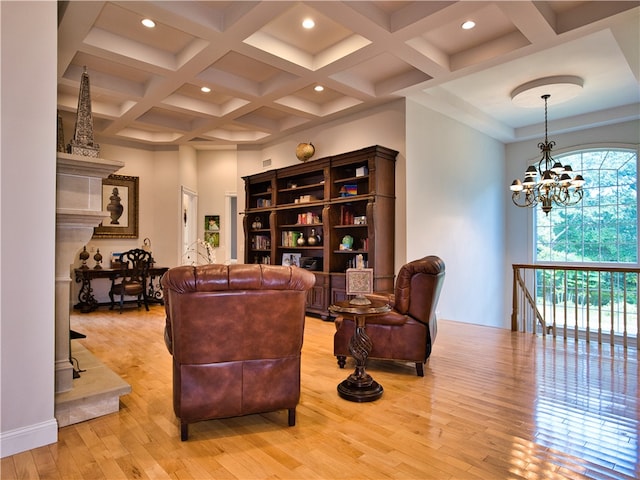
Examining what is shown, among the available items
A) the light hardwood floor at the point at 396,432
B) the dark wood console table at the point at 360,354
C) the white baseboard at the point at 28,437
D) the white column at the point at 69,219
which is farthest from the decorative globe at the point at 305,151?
the white baseboard at the point at 28,437

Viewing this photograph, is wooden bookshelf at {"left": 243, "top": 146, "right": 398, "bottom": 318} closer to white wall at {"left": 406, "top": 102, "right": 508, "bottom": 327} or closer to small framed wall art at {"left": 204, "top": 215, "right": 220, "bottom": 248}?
white wall at {"left": 406, "top": 102, "right": 508, "bottom": 327}

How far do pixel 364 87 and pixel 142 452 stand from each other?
479 cm

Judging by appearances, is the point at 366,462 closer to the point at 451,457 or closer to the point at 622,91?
the point at 451,457

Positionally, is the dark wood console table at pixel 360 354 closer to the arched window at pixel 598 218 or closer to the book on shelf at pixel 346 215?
the book on shelf at pixel 346 215

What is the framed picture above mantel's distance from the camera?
724 cm

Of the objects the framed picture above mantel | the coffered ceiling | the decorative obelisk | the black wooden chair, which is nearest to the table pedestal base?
the decorative obelisk

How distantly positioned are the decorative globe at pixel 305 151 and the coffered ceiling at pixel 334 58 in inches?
16.8

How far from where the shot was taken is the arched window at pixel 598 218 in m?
6.66

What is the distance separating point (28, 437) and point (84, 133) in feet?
5.99

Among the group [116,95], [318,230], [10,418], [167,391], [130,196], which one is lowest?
[167,391]

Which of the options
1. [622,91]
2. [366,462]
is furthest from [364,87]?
Answer: [366,462]

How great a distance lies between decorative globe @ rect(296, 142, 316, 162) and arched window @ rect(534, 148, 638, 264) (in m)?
4.67

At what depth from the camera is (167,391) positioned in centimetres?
300

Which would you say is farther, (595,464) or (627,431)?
(627,431)
